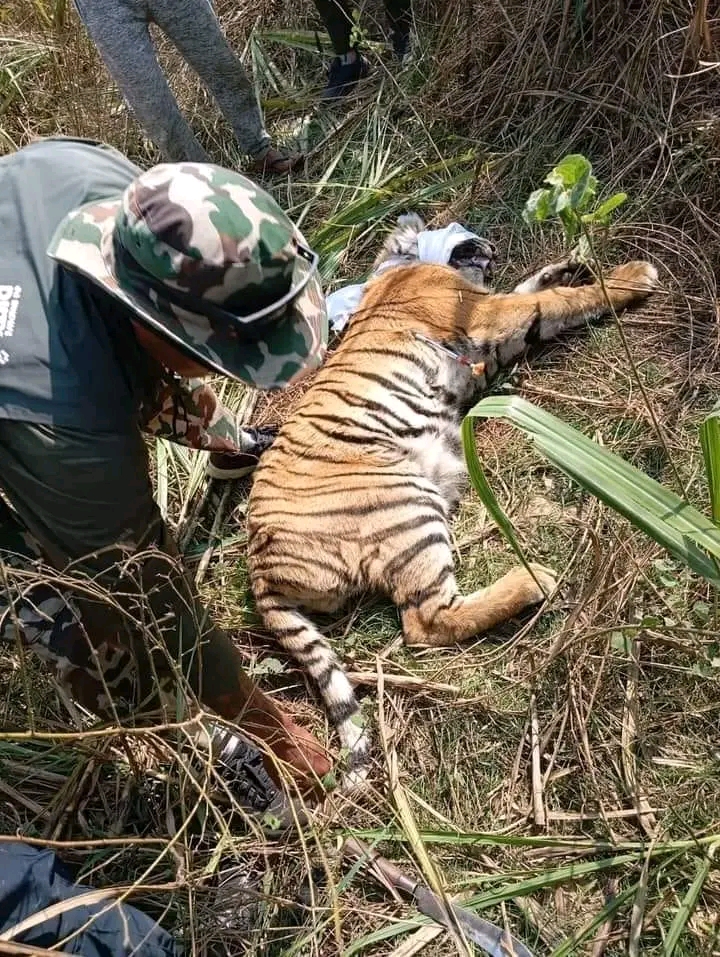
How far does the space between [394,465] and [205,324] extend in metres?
1.63

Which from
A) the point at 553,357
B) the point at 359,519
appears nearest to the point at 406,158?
the point at 553,357

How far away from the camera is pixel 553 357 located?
349 cm

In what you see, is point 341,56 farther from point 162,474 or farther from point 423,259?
point 162,474

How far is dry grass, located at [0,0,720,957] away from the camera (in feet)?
7.31

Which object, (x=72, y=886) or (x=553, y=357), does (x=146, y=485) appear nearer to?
(x=72, y=886)

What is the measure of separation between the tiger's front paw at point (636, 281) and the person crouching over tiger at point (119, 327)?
186 cm

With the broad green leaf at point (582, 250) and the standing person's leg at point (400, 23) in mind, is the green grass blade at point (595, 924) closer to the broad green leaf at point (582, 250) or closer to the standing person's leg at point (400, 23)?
the broad green leaf at point (582, 250)

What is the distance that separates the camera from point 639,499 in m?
1.77

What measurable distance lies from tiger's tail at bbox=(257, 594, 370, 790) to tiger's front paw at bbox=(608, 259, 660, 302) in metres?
1.85

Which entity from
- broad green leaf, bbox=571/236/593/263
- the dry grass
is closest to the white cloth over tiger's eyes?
the dry grass

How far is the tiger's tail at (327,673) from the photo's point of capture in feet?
8.84

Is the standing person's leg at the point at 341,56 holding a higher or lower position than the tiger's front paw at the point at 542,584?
higher

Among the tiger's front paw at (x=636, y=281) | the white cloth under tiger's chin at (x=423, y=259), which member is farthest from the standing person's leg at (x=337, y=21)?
the tiger's front paw at (x=636, y=281)

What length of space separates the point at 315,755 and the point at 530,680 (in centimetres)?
73
